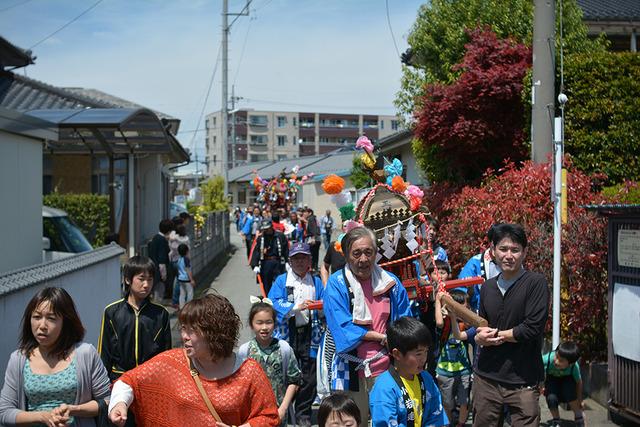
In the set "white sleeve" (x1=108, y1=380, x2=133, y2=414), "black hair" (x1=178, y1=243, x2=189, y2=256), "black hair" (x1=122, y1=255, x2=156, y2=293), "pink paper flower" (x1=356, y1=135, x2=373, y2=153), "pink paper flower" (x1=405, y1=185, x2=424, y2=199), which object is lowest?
"white sleeve" (x1=108, y1=380, x2=133, y2=414)

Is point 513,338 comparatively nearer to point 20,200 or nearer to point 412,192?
point 412,192

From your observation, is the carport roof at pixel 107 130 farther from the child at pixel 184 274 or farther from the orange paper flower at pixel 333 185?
the orange paper flower at pixel 333 185

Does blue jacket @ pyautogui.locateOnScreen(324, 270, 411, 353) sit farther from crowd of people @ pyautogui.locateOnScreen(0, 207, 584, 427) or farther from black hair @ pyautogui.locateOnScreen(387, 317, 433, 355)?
black hair @ pyautogui.locateOnScreen(387, 317, 433, 355)

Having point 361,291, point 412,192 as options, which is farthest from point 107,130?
point 361,291

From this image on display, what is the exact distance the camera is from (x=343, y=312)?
4883 mm

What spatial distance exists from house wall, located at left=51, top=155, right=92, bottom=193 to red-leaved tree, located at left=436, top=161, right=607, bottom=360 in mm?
10416

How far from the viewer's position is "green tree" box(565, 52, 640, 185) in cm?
1112

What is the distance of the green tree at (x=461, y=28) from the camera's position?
14.4 m

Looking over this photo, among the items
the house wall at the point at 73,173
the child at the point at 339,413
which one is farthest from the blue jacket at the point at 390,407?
the house wall at the point at 73,173

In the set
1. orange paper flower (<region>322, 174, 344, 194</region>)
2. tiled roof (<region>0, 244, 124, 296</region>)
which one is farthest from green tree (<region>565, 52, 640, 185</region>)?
tiled roof (<region>0, 244, 124, 296</region>)

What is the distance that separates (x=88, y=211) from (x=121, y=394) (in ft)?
43.7

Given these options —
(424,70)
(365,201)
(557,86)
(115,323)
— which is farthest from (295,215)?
(115,323)

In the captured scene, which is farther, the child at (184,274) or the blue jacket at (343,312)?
the child at (184,274)

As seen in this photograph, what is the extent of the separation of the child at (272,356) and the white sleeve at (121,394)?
1.94 meters
